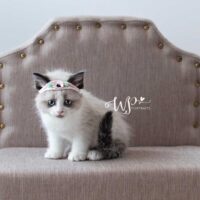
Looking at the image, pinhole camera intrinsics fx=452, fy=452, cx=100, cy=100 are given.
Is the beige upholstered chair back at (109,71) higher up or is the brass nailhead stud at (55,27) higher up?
the brass nailhead stud at (55,27)

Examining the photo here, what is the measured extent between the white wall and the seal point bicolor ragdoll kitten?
1.99ft

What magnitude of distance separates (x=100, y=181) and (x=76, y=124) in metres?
0.23

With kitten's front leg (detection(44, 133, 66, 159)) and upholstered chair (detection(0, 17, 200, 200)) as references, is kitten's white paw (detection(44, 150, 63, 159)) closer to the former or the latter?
kitten's front leg (detection(44, 133, 66, 159))

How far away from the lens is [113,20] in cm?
172

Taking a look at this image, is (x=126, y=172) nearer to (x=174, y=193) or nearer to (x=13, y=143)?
(x=174, y=193)

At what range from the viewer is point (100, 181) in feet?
4.09

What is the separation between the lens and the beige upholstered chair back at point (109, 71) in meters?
1.71

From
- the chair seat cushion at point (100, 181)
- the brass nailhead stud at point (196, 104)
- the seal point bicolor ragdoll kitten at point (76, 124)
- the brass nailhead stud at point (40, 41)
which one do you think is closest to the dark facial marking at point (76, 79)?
the seal point bicolor ragdoll kitten at point (76, 124)

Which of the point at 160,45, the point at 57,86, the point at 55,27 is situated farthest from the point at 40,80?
the point at 160,45

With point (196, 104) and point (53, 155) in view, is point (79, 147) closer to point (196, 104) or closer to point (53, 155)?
point (53, 155)

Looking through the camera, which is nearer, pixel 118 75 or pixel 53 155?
pixel 53 155

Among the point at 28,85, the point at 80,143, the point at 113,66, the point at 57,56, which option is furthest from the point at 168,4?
the point at 80,143

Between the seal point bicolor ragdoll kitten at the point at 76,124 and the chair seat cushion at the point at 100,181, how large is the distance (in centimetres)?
9

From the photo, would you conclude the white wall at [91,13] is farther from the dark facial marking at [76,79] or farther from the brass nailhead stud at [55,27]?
the dark facial marking at [76,79]
